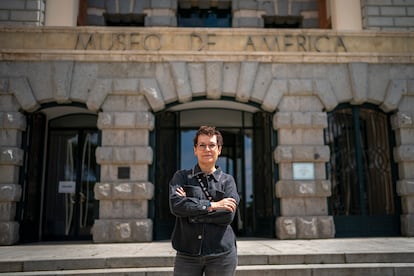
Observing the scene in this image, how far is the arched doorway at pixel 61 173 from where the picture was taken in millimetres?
10836

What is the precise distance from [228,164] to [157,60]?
3739mm

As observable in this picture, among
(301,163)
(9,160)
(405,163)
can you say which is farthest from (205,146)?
(405,163)

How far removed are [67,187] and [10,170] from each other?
1842 millimetres

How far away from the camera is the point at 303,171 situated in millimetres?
10211

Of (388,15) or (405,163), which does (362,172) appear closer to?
(405,163)

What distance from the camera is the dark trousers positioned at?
120 inches

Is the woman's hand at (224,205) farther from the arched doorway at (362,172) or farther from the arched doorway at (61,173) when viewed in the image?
the arched doorway at (61,173)

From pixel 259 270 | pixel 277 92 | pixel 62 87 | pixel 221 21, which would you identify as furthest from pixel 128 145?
pixel 221 21

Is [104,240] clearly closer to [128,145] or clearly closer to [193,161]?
[128,145]

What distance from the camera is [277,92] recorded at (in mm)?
10539

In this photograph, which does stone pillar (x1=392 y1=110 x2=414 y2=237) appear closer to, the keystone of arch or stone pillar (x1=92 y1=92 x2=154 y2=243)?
stone pillar (x1=92 y1=92 x2=154 y2=243)

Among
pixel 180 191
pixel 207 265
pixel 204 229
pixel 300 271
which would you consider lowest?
pixel 300 271

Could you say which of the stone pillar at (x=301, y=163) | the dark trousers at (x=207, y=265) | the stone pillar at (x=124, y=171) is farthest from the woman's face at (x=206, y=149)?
the stone pillar at (x=301, y=163)

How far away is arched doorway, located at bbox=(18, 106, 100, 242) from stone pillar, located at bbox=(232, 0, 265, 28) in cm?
558
